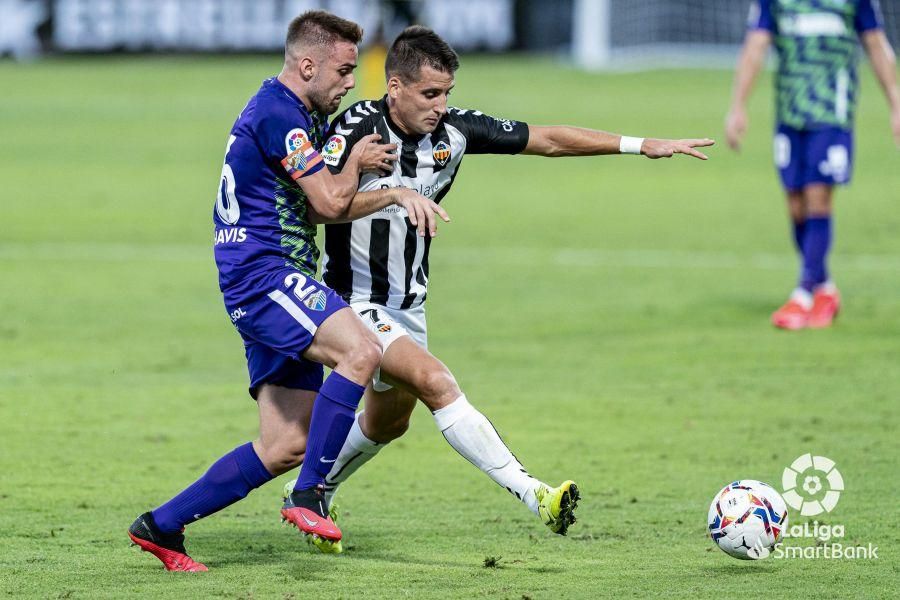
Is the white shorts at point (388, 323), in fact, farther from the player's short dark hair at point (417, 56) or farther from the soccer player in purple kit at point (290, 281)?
the player's short dark hair at point (417, 56)

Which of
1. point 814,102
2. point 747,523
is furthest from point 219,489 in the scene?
point 814,102

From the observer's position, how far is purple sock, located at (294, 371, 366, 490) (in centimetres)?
576

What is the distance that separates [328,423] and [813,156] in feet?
23.6

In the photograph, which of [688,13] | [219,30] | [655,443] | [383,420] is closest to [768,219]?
[655,443]

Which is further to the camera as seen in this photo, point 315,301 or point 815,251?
point 815,251

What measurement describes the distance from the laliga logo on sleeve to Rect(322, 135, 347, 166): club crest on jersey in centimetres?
265

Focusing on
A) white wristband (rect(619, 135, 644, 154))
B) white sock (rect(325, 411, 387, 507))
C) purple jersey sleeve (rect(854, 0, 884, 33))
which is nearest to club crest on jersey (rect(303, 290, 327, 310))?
white sock (rect(325, 411, 387, 507))

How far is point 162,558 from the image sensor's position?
19.6 feet

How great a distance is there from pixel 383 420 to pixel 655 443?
244cm

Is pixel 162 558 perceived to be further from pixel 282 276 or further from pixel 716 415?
pixel 716 415

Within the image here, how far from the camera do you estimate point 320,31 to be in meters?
5.98

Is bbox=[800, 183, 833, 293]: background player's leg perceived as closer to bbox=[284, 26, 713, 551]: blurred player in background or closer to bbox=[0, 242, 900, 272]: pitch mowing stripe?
bbox=[0, 242, 900, 272]: pitch mowing stripe

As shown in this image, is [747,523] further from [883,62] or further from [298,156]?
[883,62]

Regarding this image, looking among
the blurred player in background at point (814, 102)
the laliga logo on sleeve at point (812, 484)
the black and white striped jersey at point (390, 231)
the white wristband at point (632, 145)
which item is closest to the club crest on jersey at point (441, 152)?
the black and white striped jersey at point (390, 231)
